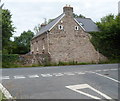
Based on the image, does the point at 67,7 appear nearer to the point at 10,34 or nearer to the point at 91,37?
the point at 91,37

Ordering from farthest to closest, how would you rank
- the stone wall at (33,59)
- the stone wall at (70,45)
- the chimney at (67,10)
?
the chimney at (67,10), the stone wall at (70,45), the stone wall at (33,59)

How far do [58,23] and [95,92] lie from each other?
72.6 feet

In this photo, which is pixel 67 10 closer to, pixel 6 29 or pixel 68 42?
pixel 68 42

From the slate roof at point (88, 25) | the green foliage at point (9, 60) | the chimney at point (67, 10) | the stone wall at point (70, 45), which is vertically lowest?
the green foliage at point (9, 60)

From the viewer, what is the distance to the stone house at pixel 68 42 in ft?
92.9

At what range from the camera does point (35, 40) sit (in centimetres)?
3628

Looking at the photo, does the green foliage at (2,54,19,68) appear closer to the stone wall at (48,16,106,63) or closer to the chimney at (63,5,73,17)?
the stone wall at (48,16,106,63)

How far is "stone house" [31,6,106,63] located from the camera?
28.3 meters

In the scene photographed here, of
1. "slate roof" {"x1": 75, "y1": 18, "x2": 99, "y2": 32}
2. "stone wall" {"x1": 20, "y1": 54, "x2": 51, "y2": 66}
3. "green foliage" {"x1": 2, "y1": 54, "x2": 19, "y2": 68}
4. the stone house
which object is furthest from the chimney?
"green foliage" {"x1": 2, "y1": 54, "x2": 19, "y2": 68}

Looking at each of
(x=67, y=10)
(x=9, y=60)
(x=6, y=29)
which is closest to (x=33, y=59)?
(x=9, y=60)

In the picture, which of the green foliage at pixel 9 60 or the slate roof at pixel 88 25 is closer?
the green foliage at pixel 9 60

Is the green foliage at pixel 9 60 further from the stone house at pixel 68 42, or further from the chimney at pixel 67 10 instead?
the chimney at pixel 67 10

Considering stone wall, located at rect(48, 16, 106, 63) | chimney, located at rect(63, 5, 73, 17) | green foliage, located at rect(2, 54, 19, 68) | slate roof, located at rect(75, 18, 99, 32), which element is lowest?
green foliage, located at rect(2, 54, 19, 68)

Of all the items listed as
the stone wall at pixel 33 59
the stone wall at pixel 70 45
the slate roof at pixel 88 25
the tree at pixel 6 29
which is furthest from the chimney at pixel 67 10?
the tree at pixel 6 29
